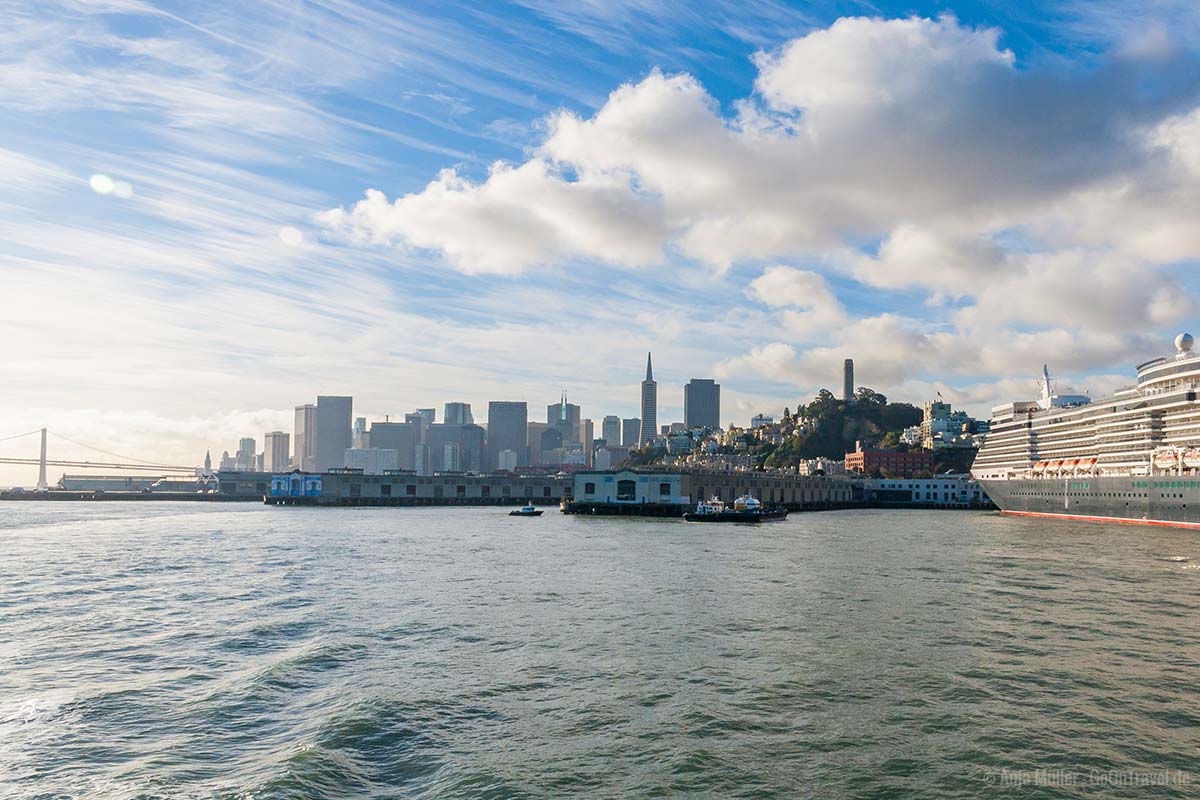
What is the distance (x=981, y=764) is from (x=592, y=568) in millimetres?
33790

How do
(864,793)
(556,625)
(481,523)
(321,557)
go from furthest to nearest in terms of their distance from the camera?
(481,523)
(321,557)
(556,625)
(864,793)

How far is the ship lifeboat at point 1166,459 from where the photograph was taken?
8550 centimetres

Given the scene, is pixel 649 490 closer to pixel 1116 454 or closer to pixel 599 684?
pixel 1116 454

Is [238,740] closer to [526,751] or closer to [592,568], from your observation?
[526,751]

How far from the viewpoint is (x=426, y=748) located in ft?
53.2

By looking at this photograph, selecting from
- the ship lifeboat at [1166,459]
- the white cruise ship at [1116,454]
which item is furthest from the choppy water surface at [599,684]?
the ship lifeboat at [1166,459]

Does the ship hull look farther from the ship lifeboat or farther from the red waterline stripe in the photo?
the ship lifeboat

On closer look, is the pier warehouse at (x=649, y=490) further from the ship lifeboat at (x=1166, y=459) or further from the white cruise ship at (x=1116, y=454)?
the ship lifeboat at (x=1166, y=459)

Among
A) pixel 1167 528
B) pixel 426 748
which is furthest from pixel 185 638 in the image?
pixel 1167 528

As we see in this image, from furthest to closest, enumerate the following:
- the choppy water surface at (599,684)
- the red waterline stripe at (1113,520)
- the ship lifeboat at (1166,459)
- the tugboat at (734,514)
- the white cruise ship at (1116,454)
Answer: the tugboat at (734,514) → the ship lifeboat at (1166,459) → the white cruise ship at (1116,454) → the red waterline stripe at (1113,520) → the choppy water surface at (599,684)

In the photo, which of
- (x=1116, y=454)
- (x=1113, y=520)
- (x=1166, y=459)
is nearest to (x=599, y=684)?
(x=1166, y=459)

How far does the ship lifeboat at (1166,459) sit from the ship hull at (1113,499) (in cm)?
319

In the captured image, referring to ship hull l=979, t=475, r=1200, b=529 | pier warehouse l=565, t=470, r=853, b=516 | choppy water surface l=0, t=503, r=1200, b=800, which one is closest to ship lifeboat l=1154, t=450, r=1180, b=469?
ship hull l=979, t=475, r=1200, b=529

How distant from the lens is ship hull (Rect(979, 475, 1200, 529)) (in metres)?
78.2
